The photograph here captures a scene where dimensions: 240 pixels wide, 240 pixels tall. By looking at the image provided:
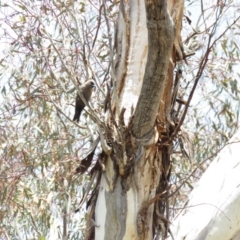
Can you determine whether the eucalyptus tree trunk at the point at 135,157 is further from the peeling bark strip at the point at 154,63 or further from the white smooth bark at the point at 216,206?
the white smooth bark at the point at 216,206

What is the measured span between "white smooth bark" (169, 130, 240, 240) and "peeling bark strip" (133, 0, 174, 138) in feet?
1.01

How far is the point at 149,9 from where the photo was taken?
1.59 meters

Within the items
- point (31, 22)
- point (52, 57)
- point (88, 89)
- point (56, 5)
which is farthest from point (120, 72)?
point (52, 57)

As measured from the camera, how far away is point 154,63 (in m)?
1.87

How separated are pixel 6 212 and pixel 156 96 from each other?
2279 mm

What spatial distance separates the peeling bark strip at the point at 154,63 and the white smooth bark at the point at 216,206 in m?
0.31

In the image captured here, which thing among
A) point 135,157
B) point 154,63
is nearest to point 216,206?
point 135,157

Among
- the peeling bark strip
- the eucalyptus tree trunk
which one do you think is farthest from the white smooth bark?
the peeling bark strip

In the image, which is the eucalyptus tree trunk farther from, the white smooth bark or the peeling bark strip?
the white smooth bark

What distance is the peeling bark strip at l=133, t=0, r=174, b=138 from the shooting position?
1610 mm

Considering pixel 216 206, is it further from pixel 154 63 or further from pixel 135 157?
pixel 154 63

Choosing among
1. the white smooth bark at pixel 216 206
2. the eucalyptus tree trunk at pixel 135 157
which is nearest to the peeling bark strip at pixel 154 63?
the eucalyptus tree trunk at pixel 135 157

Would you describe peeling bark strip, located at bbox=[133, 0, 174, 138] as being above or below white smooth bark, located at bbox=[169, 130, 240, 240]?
above

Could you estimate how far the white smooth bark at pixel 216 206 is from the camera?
6.72 feet
